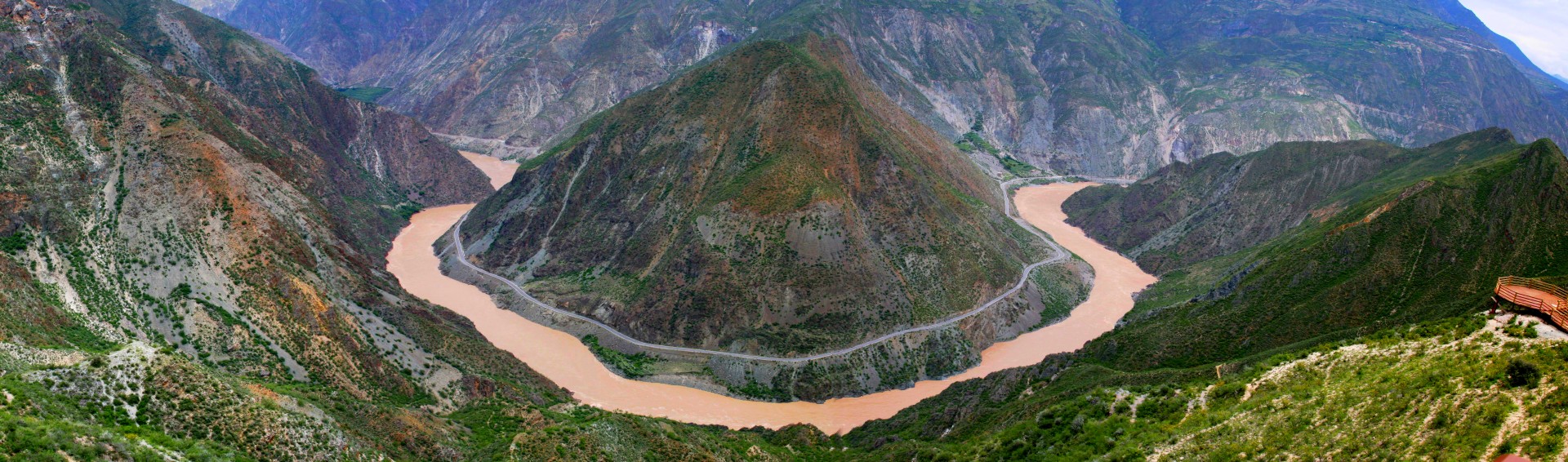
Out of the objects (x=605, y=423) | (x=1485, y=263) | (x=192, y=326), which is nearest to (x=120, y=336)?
(x=192, y=326)

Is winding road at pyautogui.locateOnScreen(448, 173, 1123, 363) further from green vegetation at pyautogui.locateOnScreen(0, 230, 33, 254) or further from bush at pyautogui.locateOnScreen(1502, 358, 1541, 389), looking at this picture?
bush at pyautogui.locateOnScreen(1502, 358, 1541, 389)

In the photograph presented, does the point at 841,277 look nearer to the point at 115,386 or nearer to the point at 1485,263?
the point at 1485,263

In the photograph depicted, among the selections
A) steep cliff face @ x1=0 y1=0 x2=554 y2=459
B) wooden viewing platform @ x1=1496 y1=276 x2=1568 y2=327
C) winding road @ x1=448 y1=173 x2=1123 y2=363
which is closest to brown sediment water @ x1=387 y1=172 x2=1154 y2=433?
winding road @ x1=448 y1=173 x2=1123 y2=363

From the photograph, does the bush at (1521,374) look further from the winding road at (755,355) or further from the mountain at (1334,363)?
the winding road at (755,355)

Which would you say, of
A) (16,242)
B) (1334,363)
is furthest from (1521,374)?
(16,242)

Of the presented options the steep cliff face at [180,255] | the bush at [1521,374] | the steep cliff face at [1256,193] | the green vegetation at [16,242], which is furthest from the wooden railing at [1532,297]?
the green vegetation at [16,242]

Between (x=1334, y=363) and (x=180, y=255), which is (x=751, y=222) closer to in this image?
(x=180, y=255)
